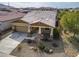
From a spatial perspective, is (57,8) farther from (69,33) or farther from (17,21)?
(17,21)

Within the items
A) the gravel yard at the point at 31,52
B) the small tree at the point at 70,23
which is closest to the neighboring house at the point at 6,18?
the gravel yard at the point at 31,52

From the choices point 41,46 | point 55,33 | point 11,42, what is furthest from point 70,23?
point 11,42

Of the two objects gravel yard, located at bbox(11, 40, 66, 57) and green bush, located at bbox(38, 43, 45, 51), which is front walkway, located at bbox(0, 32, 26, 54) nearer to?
gravel yard, located at bbox(11, 40, 66, 57)

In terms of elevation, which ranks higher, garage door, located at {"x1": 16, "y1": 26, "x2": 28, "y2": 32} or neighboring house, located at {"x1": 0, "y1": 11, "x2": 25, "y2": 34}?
neighboring house, located at {"x1": 0, "y1": 11, "x2": 25, "y2": 34}

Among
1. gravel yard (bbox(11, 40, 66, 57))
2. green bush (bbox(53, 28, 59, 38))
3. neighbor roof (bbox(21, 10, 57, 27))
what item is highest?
neighbor roof (bbox(21, 10, 57, 27))

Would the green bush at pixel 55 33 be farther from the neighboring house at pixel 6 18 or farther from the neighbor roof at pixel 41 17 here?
the neighboring house at pixel 6 18

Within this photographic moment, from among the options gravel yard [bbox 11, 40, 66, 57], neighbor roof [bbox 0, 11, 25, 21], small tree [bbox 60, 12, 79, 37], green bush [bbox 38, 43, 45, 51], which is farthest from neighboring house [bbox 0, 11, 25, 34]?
small tree [bbox 60, 12, 79, 37]
